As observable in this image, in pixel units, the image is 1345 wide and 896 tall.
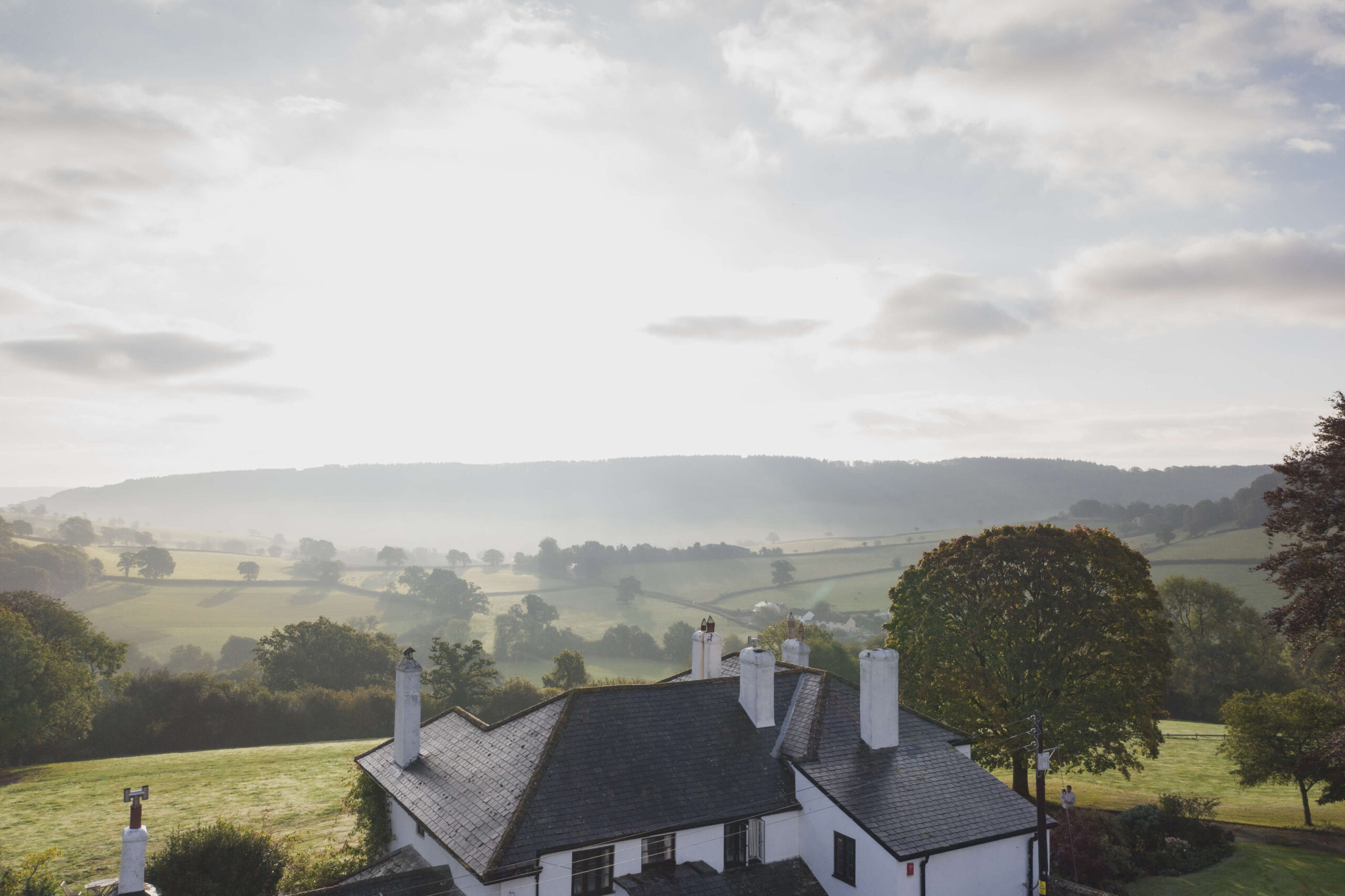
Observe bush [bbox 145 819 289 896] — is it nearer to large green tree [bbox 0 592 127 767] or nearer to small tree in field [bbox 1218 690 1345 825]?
large green tree [bbox 0 592 127 767]

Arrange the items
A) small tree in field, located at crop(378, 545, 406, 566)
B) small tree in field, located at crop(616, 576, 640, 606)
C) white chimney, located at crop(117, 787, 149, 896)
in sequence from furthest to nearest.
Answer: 1. small tree in field, located at crop(378, 545, 406, 566)
2. small tree in field, located at crop(616, 576, 640, 606)
3. white chimney, located at crop(117, 787, 149, 896)

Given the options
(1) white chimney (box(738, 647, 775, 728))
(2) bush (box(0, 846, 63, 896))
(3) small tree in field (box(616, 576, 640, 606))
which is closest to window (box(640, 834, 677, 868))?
(1) white chimney (box(738, 647, 775, 728))

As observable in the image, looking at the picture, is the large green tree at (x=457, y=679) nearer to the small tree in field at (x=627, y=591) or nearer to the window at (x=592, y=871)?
the window at (x=592, y=871)

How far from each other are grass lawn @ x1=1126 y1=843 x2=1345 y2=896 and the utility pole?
6872mm

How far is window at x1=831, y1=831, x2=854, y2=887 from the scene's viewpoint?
20.4 metres

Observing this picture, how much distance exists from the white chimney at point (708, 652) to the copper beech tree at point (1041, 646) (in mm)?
10119

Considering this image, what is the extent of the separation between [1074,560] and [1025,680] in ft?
17.9

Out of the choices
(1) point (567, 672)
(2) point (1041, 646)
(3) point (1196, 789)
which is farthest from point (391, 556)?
(2) point (1041, 646)

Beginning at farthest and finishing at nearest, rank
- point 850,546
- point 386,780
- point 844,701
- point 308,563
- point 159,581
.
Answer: point 850,546, point 308,563, point 159,581, point 844,701, point 386,780

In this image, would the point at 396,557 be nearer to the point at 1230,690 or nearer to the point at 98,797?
the point at 98,797

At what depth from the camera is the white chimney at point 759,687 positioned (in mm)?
24375

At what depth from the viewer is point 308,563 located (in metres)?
165

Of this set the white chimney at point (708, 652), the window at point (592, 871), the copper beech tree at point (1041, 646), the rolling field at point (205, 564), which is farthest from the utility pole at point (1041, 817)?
the rolling field at point (205, 564)

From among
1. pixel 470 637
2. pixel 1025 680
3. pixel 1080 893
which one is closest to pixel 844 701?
pixel 1080 893
